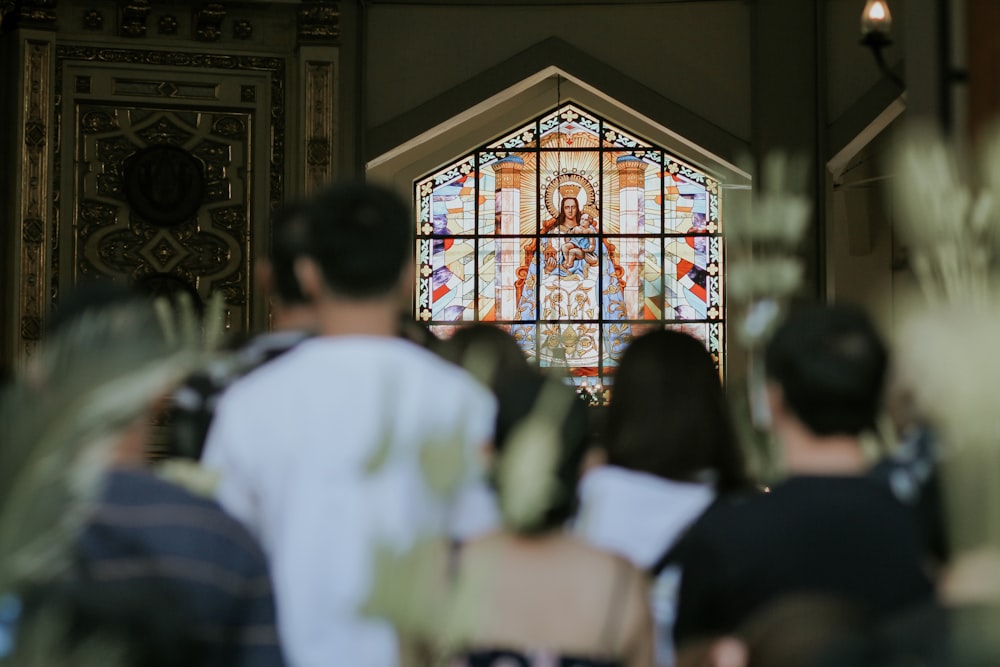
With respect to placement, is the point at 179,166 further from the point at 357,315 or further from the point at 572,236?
the point at 357,315

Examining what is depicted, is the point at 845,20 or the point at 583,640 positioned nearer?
the point at 583,640

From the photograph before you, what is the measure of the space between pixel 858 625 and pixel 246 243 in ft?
34.8

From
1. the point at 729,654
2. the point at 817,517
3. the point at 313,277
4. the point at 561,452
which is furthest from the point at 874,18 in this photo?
the point at 729,654

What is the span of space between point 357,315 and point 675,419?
72cm

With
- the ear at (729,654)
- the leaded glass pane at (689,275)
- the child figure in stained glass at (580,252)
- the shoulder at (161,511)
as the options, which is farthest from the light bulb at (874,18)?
the ear at (729,654)

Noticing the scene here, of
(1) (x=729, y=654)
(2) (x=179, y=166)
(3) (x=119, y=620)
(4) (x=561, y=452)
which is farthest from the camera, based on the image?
(2) (x=179, y=166)

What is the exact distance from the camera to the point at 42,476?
23.6 inches

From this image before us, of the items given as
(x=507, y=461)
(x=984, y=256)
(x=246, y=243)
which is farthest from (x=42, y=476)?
(x=246, y=243)

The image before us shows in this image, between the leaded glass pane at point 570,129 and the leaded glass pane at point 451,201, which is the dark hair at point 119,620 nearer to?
the leaded glass pane at point 451,201

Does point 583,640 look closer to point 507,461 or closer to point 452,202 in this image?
point 507,461

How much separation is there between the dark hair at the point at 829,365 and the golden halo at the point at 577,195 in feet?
35.5

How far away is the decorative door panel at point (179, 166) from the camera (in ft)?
35.8

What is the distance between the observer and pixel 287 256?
109 inches

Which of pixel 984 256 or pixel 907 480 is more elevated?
pixel 984 256
